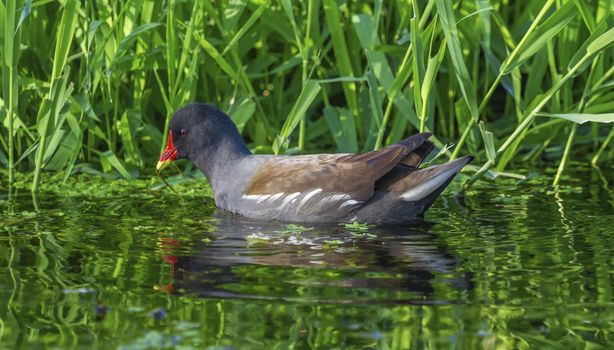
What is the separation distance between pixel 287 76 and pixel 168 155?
130 cm

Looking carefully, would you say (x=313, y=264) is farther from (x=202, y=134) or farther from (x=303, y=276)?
(x=202, y=134)

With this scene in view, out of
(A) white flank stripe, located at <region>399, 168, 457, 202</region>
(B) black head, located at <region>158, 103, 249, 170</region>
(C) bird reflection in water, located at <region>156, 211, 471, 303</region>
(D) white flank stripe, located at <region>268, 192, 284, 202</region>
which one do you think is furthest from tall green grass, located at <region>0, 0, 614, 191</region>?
(C) bird reflection in water, located at <region>156, 211, 471, 303</region>

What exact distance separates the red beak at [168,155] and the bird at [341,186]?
384 mm

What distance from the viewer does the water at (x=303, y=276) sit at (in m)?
3.76

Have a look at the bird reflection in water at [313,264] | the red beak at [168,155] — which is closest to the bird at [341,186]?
the bird reflection in water at [313,264]

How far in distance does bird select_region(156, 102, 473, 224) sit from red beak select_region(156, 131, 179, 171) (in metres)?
0.38

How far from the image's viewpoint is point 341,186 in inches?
230

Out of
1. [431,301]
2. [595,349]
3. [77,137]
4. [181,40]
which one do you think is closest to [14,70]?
[77,137]

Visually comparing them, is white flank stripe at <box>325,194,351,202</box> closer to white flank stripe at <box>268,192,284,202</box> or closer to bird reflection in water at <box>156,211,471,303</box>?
bird reflection in water at <box>156,211,471,303</box>

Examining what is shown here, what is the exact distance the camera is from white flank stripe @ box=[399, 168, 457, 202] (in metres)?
5.71

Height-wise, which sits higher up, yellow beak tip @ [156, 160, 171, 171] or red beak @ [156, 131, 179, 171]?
red beak @ [156, 131, 179, 171]

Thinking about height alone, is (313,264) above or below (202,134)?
below

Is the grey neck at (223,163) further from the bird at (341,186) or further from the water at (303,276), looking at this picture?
the water at (303,276)

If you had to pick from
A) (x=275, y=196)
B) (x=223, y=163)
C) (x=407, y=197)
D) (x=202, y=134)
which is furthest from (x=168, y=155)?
(x=407, y=197)
